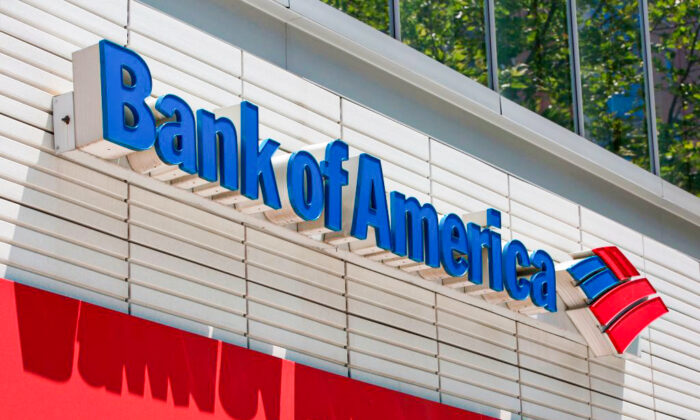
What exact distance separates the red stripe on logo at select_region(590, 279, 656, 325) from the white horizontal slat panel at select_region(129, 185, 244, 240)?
453cm

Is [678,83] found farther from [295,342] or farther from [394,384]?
[295,342]

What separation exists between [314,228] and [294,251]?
14.2 inches

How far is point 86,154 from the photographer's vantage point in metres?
8.47

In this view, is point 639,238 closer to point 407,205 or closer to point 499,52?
point 499,52

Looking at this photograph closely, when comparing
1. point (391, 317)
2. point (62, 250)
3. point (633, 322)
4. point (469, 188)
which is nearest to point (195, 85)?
point (62, 250)

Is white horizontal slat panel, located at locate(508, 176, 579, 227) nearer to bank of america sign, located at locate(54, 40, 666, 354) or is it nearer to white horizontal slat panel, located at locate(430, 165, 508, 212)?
white horizontal slat panel, located at locate(430, 165, 508, 212)

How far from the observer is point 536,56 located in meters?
13.8

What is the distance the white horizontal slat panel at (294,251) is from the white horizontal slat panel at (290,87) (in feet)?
4.09


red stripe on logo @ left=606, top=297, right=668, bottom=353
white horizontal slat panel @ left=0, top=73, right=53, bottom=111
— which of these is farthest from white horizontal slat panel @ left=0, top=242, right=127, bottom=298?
red stripe on logo @ left=606, top=297, right=668, bottom=353

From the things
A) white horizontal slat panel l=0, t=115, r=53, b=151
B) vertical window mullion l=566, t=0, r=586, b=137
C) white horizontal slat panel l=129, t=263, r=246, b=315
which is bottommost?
white horizontal slat panel l=129, t=263, r=246, b=315

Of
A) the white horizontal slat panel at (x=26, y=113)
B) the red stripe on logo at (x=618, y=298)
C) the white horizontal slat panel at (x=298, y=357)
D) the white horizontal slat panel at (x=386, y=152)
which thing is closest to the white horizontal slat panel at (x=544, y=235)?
the red stripe on logo at (x=618, y=298)

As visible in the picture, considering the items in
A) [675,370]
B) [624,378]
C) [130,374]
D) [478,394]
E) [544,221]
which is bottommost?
[130,374]

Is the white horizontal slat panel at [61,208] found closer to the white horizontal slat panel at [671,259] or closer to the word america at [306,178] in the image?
the word america at [306,178]

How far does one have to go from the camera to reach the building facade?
823 centimetres
